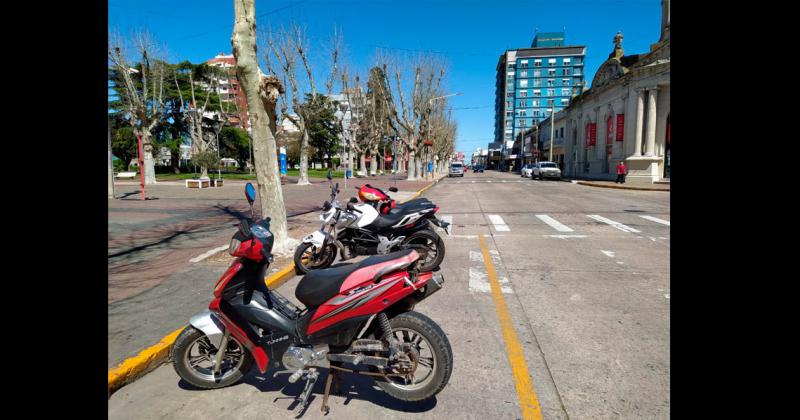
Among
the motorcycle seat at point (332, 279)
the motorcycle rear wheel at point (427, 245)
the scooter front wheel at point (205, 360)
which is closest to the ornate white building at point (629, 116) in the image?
the motorcycle rear wheel at point (427, 245)

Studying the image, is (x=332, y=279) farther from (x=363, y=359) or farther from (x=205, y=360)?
(x=205, y=360)

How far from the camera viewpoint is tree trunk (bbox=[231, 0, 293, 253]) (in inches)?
251

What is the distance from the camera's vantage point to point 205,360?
3.07 meters

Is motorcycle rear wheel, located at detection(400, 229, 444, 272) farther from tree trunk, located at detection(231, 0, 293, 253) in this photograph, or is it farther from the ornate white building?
the ornate white building

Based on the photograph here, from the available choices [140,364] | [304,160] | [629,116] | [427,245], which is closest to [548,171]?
[629,116]

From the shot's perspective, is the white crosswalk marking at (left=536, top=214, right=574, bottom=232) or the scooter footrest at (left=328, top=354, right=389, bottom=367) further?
the white crosswalk marking at (left=536, top=214, right=574, bottom=232)

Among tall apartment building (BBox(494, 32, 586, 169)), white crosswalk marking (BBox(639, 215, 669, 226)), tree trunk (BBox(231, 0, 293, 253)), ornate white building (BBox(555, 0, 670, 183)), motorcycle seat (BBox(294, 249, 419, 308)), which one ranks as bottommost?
white crosswalk marking (BBox(639, 215, 669, 226))

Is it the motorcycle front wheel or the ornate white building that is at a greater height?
the ornate white building

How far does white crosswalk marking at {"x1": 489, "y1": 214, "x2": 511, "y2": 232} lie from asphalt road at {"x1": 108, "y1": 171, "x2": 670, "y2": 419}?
9.29ft

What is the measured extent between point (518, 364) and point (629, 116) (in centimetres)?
3645

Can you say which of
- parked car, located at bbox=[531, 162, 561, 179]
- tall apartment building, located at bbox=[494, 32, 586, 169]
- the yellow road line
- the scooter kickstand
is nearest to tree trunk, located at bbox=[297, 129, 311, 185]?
the yellow road line
